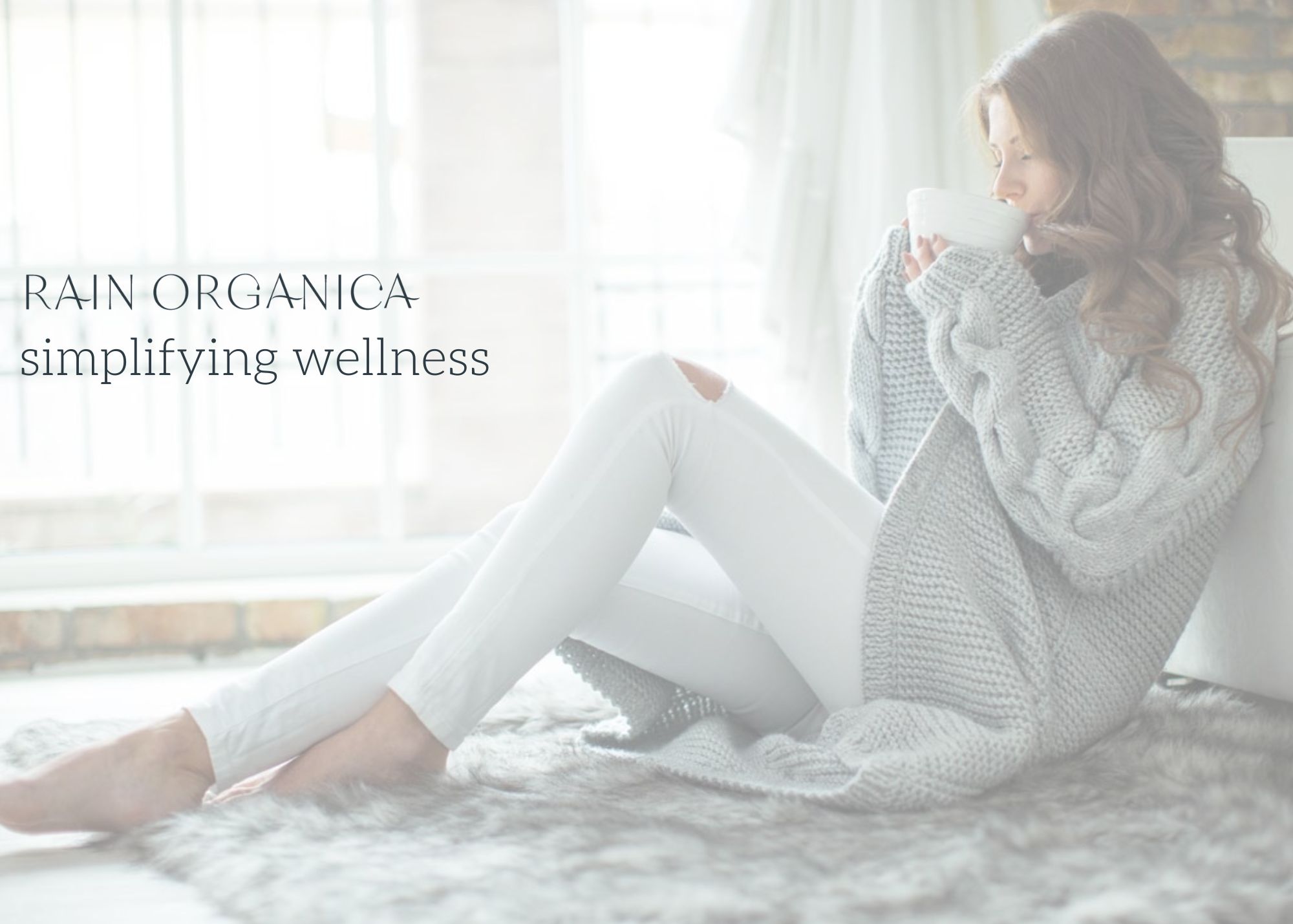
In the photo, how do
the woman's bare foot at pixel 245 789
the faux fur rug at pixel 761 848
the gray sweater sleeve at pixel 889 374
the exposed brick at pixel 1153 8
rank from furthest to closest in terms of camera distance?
the exposed brick at pixel 1153 8
the gray sweater sleeve at pixel 889 374
the woman's bare foot at pixel 245 789
the faux fur rug at pixel 761 848

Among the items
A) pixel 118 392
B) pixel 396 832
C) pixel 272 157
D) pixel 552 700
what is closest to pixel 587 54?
pixel 272 157

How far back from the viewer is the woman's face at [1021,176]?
142 centimetres

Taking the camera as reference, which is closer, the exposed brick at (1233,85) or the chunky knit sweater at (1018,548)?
the chunky knit sweater at (1018,548)

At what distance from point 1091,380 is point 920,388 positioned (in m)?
0.21

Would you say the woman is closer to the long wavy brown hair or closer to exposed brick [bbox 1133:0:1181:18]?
the long wavy brown hair

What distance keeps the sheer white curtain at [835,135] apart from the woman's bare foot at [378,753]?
1519 mm

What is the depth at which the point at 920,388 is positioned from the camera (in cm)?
145

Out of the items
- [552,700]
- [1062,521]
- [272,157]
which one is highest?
[272,157]

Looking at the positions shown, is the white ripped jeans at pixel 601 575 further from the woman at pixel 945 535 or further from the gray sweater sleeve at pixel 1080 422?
the gray sweater sleeve at pixel 1080 422

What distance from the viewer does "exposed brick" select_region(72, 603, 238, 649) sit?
8.52ft

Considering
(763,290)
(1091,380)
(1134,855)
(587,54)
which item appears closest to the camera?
(1134,855)

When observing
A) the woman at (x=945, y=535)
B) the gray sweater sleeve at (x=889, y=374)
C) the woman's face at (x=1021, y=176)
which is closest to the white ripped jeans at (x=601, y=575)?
the woman at (x=945, y=535)

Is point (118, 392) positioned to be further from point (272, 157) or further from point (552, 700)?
point (552, 700)

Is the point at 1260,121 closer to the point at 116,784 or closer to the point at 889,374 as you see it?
the point at 889,374
